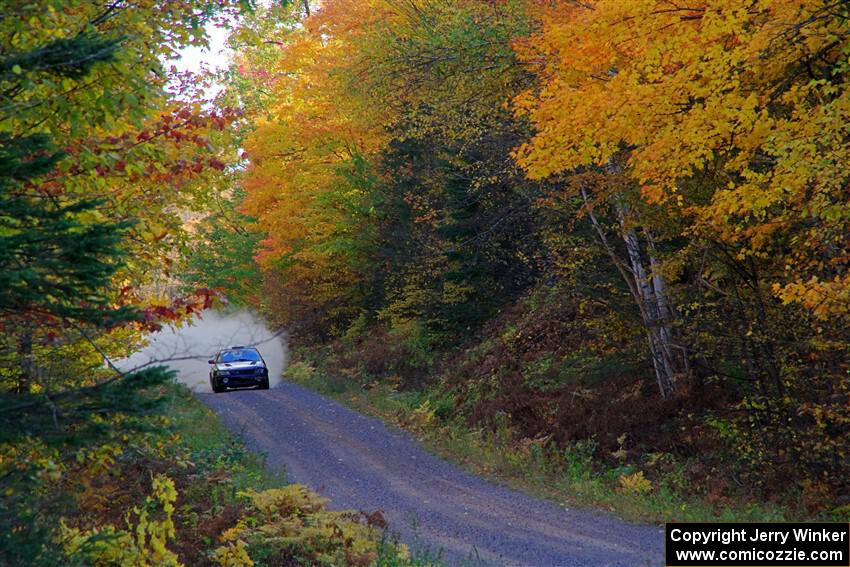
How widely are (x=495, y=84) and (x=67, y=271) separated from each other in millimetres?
12256

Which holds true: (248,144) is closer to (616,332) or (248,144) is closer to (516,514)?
(616,332)

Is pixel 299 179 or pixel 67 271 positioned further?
pixel 299 179

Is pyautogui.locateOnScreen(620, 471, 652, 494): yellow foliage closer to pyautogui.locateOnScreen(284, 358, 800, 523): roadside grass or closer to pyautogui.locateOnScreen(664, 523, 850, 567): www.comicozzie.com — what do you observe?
pyautogui.locateOnScreen(284, 358, 800, 523): roadside grass

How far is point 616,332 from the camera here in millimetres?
16266

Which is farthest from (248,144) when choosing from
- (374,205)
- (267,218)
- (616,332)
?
(616,332)

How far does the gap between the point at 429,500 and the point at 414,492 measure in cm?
69

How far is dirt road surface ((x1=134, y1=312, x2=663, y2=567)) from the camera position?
32.4 feet

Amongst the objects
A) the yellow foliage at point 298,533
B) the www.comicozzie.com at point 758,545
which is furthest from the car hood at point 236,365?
the www.comicozzie.com at point 758,545

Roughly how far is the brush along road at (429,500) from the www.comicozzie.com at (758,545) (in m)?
0.38

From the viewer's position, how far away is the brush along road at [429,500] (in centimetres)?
1043

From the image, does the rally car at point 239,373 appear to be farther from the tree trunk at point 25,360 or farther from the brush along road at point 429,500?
the tree trunk at point 25,360

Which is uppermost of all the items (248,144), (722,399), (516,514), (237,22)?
(248,144)

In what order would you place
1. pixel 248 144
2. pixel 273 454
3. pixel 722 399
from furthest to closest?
1. pixel 248 144
2. pixel 273 454
3. pixel 722 399

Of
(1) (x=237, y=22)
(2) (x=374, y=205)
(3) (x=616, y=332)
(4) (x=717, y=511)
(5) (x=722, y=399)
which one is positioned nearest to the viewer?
(1) (x=237, y=22)
